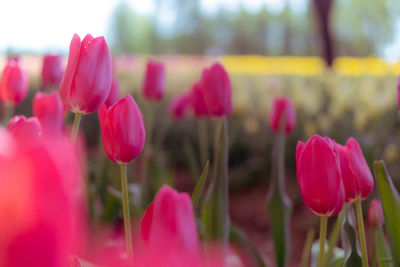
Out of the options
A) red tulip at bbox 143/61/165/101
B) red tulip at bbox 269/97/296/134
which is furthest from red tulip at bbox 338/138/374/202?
red tulip at bbox 143/61/165/101

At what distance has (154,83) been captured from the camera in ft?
3.73

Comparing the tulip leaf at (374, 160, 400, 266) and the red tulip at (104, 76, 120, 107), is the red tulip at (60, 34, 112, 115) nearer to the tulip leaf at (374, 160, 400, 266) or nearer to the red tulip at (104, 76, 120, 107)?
the red tulip at (104, 76, 120, 107)

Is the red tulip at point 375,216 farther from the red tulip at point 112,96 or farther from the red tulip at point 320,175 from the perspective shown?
the red tulip at point 112,96

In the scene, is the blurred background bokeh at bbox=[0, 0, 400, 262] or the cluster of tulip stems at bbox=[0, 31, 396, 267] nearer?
the cluster of tulip stems at bbox=[0, 31, 396, 267]

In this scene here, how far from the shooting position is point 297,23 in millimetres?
22969

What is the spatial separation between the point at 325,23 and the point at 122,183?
19.4 feet

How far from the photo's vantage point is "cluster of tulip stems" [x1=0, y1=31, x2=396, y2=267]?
0.15m

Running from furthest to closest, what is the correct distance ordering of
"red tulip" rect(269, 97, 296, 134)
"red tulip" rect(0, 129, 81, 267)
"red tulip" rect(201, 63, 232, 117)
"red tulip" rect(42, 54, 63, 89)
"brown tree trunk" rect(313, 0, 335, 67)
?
1. "brown tree trunk" rect(313, 0, 335, 67)
2. "red tulip" rect(42, 54, 63, 89)
3. "red tulip" rect(269, 97, 296, 134)
4. "red tulip" rect(201, 63, 232, 117)
5. "red tulip" rect(0, 129, 81, 267)

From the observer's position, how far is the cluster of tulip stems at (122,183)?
152 mm

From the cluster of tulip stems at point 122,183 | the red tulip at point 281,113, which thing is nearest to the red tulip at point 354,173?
the cluster of tulip stems at point 122,183

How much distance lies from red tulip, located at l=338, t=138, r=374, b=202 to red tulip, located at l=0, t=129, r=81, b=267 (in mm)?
311

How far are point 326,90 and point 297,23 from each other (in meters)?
20.2

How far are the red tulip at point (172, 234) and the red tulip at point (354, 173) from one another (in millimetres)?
211

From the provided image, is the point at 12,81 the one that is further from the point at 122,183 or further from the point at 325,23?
the point at 325,23
